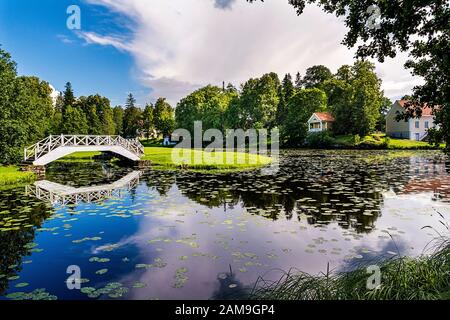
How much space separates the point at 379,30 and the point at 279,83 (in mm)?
80642

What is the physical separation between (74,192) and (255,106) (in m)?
51.8

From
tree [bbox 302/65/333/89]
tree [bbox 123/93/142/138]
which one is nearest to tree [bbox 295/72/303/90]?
tree [bbox 302/65/333/89]

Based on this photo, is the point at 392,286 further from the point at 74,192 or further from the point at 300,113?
the point at 300,113

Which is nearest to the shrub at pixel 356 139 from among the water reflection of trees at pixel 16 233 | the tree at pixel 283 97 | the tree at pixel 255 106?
the tree at pixel 255 106

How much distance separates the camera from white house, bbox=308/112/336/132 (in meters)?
61.6

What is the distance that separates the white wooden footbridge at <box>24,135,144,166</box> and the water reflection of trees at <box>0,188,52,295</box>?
9.37m

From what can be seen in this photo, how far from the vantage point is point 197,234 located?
371 inches

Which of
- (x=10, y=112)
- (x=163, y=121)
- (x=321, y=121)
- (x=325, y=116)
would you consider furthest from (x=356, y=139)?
(x=10, y=112)

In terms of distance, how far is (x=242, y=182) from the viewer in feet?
63.4

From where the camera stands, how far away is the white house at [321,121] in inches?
2424

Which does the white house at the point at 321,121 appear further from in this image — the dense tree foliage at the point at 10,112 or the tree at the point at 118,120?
the tree at the point at 118,120

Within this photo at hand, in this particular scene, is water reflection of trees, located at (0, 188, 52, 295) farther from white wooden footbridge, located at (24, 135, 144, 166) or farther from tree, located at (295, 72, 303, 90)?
tree, located at (295, 72, 303, 90)
